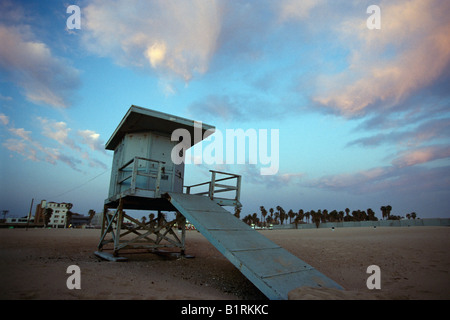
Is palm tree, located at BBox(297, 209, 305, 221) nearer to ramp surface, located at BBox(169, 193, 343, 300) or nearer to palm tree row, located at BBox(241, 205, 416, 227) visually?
palm tree row, located at BBox(241, 205, 416, 227)

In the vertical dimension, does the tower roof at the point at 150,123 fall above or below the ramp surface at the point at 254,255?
above

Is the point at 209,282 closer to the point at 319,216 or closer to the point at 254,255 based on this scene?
the point at 254,255

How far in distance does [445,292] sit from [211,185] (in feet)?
23.9

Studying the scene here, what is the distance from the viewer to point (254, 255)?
5.74 metres

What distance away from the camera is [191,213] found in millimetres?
7184

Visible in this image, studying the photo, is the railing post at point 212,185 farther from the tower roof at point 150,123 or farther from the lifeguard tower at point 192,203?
the tower roof at point 150,123

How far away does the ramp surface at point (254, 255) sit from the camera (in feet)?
15.9

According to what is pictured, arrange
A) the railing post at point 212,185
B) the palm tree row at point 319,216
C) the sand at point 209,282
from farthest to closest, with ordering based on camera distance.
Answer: the palm tree row at point 319,216
the railing post at point 212,185
the sand at point 209,282

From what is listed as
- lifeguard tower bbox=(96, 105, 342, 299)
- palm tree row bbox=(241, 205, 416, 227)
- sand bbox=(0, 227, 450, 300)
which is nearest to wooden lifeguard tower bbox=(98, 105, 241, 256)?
lifeguard tower bbox=(96, 105, 342, 299)

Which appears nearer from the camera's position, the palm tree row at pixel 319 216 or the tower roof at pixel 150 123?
the tower roof at pixel 150 123

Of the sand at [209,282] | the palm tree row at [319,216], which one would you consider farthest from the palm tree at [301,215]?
the sand at [209,282]

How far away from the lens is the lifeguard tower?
5.16 m
